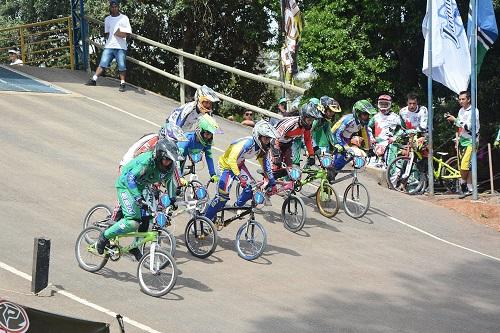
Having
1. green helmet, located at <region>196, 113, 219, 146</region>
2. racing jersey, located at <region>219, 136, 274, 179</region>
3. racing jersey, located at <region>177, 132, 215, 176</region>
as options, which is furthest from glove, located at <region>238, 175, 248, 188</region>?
racing jersey, located at <region>177, 132, 215, 176</region>

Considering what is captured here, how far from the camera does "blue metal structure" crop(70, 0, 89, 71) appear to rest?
Answer: 2430 cm

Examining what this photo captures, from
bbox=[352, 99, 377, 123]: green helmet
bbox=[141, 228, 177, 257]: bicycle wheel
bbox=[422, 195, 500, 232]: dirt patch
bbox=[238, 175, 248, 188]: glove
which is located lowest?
bbox=[422, 195, 500, 232]: dirt patch

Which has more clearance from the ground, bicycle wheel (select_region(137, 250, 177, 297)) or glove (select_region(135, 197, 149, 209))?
glove (select_region(135, 197, 149, 209))

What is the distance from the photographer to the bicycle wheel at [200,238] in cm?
1155

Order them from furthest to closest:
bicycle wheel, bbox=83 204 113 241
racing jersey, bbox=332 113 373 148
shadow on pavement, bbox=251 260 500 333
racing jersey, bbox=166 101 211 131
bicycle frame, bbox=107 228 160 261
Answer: racing jersey, bbox=332 113 373 148
racing jersey, bbox=166 101 211 131
bicycle wheel, bbox=83 204 113 241
bicycle frame, bbox=107 228 160 261
shadow on pavement, bbox=251 260 500 333

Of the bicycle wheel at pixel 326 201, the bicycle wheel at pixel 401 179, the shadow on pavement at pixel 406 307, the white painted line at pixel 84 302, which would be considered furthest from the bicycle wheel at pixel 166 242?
the bicycle wheel at pixel 401 179

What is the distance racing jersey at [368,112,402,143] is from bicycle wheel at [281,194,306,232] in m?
5.00

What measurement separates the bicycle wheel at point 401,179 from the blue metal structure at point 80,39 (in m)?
11.0

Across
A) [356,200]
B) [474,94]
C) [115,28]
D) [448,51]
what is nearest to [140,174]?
[356,200]

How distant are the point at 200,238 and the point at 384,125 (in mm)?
7409

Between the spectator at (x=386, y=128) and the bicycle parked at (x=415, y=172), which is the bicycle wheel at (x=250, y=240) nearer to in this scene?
the bicycle parked at (x=415, y=172)

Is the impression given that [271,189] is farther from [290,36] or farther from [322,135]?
[290,36]

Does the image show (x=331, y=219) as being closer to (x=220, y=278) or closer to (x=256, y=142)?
(x=256, y=142)

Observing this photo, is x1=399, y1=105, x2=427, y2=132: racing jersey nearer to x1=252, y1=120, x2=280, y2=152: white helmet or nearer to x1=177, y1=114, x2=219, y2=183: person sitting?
x1=177, y1=114, x2=219, y2=183: person sitting
